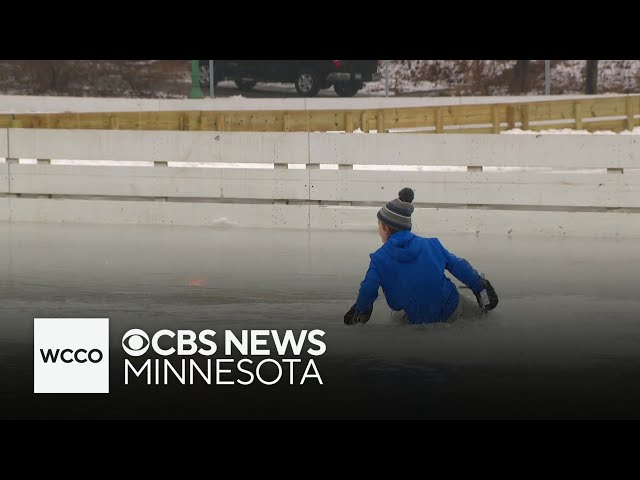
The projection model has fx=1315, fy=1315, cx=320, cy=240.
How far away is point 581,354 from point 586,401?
1.50 metres

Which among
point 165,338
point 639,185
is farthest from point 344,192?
point 165,338

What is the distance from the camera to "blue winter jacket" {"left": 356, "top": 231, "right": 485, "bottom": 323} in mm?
9398

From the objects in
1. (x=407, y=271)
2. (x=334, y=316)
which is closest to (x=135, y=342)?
(x=334, y=316)

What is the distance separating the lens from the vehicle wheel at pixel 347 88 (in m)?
37.5

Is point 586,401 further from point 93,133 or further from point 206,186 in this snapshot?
point 93,133

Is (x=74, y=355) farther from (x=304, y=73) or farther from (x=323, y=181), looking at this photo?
(x=304, y=73)

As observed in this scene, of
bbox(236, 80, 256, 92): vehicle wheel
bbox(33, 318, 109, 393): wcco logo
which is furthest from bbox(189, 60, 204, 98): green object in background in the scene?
bbox(33, 318, 109, 393): wcco logo

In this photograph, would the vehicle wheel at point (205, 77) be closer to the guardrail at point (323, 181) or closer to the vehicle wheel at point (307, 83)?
the vehicle wheel at point (307, 83)

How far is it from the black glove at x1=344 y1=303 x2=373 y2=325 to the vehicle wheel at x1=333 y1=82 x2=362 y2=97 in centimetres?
2822

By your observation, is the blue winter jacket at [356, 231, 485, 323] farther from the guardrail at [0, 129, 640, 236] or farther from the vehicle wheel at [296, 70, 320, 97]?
the vehicle wheel at [296, 70, 320, 97]

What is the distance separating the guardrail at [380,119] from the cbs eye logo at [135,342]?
12.3 meters

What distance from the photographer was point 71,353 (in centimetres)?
887

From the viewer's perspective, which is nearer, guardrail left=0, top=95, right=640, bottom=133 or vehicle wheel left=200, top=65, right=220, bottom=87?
guardrail left=0, top=95, right=640, bottom=133

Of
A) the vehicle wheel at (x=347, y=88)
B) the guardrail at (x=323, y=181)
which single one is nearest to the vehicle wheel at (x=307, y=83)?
the vehicle wheel at (x=347, y=88)
